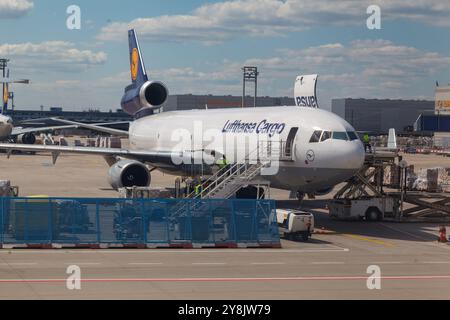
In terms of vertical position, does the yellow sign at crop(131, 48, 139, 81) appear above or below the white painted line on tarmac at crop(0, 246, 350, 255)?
above

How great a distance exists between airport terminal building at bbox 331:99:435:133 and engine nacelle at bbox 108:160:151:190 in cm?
13203

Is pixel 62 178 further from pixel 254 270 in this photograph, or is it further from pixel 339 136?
pixel 254 270

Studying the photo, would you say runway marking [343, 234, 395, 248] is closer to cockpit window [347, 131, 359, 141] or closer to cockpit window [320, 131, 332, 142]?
cockpit window [347, 131, 359, 141]

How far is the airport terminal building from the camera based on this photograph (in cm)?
17600

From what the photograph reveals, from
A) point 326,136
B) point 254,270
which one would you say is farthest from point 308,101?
point 254,270

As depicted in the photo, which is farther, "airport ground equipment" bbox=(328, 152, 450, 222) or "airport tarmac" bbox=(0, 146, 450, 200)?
"airport tarmac" bbox=(0, 146, 450, 200)

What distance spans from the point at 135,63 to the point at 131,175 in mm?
14685

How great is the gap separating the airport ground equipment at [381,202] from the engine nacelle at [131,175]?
10.8 metres

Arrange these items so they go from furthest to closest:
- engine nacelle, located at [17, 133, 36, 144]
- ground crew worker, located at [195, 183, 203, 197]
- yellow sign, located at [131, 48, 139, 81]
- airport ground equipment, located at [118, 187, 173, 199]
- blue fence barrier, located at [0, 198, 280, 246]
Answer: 1. engine nacelle, located at [17, 133, 36, 144]
2. yellow sign, located at [131, 48, 139, 81]
3. airport ground equipment, located at [118, 187, 173, 199]
4. ground crew worker, located at [195, 183, 203, 197]
5. blue fence barrier, located at [0, 198, 280, 246]

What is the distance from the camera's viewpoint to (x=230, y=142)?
4056 centimetres

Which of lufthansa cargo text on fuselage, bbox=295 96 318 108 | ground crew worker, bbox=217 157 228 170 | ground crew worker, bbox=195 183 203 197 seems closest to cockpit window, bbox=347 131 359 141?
ground crew worker, bbox=217 157 228 170

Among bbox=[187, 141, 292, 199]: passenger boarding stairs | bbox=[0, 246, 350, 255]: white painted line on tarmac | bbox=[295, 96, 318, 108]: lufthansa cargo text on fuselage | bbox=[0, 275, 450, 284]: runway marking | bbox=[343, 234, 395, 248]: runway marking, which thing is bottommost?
bbox=[343, 234, 395, 248]: runway marking
